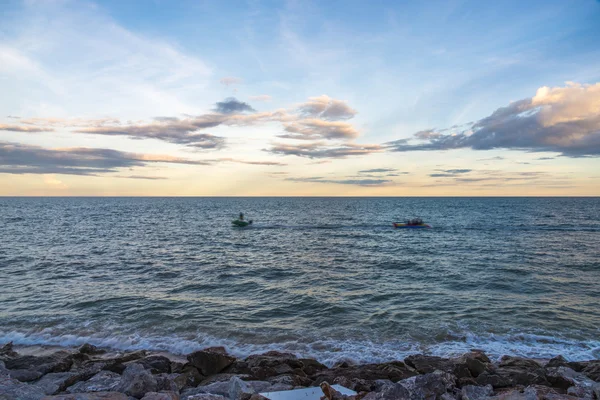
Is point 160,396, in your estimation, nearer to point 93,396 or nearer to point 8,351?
point 93,396

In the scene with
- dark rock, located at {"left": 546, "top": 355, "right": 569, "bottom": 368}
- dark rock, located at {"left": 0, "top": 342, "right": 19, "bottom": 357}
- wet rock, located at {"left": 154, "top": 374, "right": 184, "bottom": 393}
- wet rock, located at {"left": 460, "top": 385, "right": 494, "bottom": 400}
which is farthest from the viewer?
dark rock, located at {"left": 0, "top": 342, "right": 19, "bottom": 357}

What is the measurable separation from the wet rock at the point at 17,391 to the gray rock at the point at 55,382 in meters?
0.43

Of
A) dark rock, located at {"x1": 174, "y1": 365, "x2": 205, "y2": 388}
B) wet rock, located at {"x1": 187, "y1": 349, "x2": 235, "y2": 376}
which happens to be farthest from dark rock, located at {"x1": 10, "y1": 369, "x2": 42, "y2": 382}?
wet rock, located at {"x1": 187, "y1": 349, "x2": 235, "y2": 376}

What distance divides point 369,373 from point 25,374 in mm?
8694

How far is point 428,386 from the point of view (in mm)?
7227

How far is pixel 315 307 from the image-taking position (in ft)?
53.3

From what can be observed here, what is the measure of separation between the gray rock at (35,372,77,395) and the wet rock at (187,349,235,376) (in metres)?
2.84

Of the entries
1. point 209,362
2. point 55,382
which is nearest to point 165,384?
point 209,362

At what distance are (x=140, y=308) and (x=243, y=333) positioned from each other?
19.0 feet

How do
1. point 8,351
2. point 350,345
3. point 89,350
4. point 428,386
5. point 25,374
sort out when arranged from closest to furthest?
point 428,386, point 25,374, point 8,351, point 89,350, point 350,345

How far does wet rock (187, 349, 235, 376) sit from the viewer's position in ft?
31.3

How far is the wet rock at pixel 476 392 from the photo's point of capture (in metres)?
7.42

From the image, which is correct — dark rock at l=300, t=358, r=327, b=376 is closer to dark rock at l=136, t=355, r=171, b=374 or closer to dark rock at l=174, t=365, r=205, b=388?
dark rock at l=174, t=365, r=205, b=388

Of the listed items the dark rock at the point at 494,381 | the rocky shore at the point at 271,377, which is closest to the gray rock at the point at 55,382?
the rocky shore at the point at 271,377
